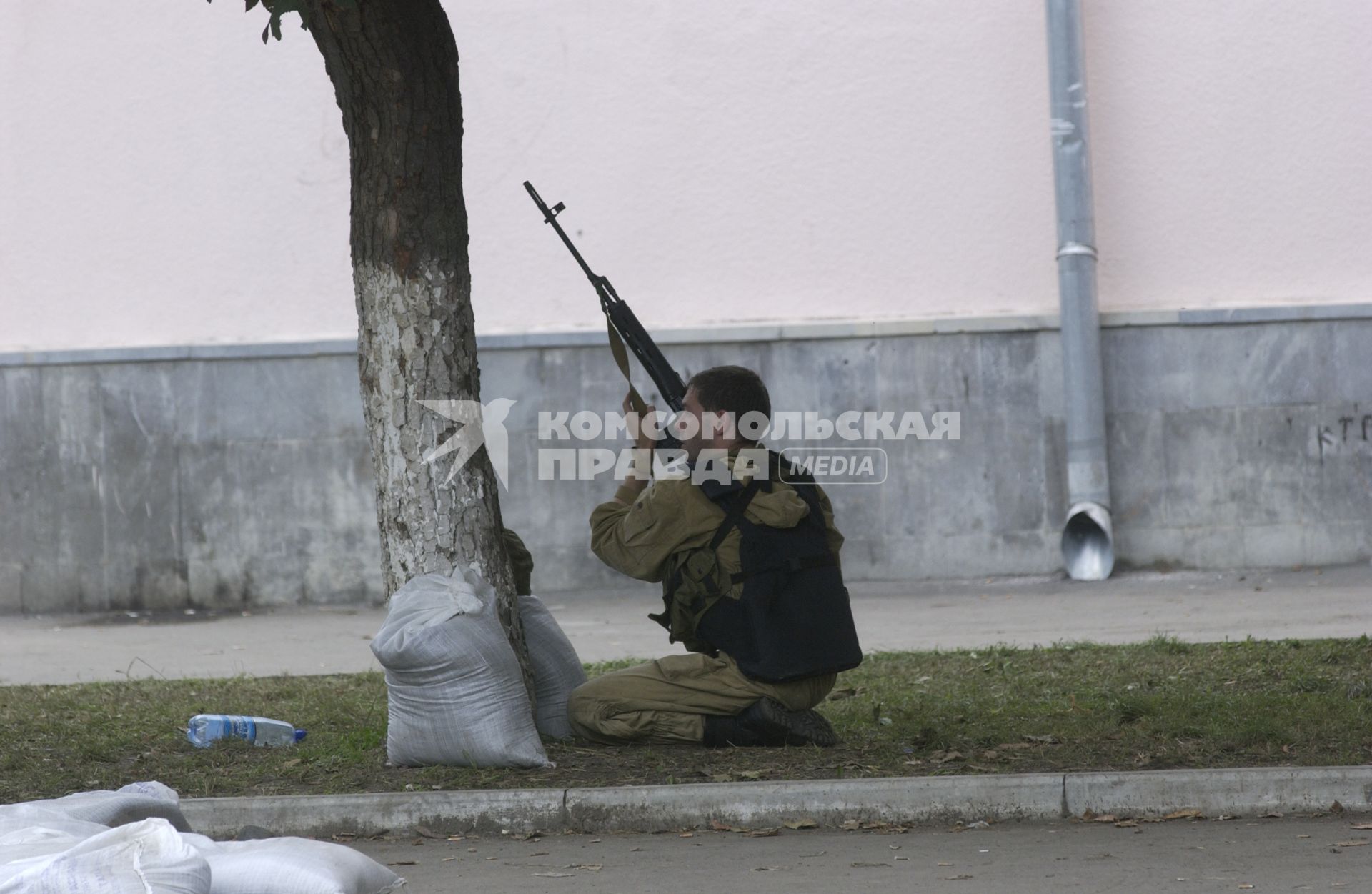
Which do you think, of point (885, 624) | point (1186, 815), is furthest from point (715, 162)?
point (1186, 815)

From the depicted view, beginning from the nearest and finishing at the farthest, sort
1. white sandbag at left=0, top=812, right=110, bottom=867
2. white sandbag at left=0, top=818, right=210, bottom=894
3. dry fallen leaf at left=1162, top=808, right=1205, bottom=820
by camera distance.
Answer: white sandbag at left=0, top=818, right=210, bottom=894 < white sandbag at left=0, top=812, right=110, bottom=867 < dry fallen leaf at left=1162, top=808, right=1205, bottom=820

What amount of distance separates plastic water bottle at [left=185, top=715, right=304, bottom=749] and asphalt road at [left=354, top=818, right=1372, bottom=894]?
1.40 metres

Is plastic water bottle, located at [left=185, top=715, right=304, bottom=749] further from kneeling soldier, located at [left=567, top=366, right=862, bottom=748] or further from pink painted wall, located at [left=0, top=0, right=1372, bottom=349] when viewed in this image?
pink painted wall, located at [left=0, top=0, right=1372, bottom=349]

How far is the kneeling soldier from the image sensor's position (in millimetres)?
5262

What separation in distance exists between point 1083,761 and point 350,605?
27.7 feet

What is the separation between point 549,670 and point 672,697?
57 centimetres

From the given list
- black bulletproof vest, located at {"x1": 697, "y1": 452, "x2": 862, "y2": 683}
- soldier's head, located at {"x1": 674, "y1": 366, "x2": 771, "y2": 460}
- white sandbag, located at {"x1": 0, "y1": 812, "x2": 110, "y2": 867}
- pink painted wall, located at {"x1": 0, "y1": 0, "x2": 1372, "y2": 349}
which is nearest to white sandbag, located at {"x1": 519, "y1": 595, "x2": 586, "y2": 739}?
black bulletproof vest, located at {"x1": 697, "y1": 452, "x2": 862, "y2": 683}

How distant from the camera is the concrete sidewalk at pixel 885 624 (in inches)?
366

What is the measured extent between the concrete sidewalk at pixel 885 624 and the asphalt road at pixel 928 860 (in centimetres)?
417

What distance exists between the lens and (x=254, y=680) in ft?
26.9

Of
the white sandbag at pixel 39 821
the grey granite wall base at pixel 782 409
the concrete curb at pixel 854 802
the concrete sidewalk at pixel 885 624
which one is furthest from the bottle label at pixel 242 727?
the grey granite wall base at pixel 782 409

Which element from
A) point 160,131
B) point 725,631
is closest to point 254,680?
point 725,631

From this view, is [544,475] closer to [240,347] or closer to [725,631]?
[240,347]

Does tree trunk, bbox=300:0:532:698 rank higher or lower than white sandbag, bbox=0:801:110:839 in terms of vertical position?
higher
